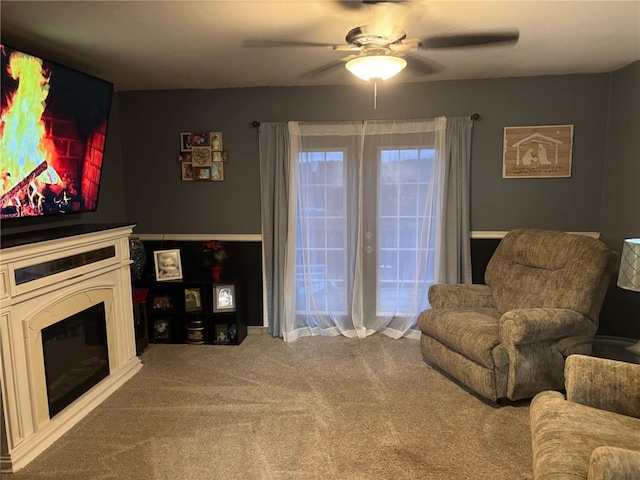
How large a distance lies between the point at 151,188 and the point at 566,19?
11.6 feet

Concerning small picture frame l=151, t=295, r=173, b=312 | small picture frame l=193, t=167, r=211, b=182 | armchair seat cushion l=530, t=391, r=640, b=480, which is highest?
small picture frame l=193, t=167, r=211, b=182

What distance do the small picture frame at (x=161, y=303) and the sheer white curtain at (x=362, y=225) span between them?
3.46 feet

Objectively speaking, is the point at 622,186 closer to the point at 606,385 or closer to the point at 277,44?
the point at 606,385

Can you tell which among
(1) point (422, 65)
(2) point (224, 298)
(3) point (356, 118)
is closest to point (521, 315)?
(1) point (422, 65)

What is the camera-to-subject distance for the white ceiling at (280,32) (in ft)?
7.59

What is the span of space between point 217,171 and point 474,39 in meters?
2.45

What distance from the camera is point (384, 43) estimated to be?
2.50 m

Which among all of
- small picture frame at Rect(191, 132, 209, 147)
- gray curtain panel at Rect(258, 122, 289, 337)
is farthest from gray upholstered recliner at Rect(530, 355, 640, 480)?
small picture frame at Rect(191, 132, 209, 147)

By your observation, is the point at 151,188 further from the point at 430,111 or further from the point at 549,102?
the point at 549,102

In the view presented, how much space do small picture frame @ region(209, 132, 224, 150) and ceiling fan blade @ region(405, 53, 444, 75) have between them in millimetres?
1776

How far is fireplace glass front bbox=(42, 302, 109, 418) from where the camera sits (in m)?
2.64

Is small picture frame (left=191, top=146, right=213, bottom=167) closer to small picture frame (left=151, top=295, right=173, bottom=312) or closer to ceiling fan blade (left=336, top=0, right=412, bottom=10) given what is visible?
small picture frame (left=151, top=295, right=173, bottom=312)

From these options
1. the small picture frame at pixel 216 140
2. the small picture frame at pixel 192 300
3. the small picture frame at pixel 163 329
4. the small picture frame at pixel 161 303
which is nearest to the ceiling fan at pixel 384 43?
the small picture frame at pixel 216 140

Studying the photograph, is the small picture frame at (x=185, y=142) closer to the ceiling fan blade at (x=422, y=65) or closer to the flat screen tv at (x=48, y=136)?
the flat screen tv at (x=48, y=136)
